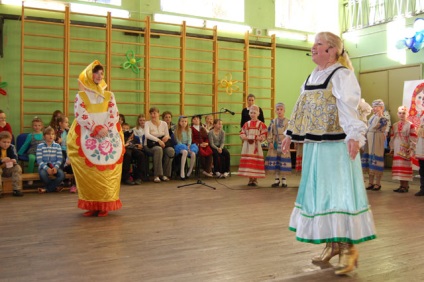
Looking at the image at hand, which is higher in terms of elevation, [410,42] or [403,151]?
[410,42]

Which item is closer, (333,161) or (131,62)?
(333,161)

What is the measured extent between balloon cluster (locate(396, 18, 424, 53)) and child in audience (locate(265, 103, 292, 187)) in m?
3.86

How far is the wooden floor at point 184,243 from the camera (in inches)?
97.5

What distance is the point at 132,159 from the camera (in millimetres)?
7148

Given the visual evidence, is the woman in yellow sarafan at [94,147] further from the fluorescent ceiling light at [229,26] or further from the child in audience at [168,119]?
the fluorescent ceiling light at [229,26]

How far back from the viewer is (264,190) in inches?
245

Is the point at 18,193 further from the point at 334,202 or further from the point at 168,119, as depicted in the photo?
the point at 334,202

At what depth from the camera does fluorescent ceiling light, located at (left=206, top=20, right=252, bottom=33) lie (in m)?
9.06

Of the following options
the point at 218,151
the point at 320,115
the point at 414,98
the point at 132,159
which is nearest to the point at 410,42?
the point at 414,98

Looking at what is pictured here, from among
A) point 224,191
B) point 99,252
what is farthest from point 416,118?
point 99,252

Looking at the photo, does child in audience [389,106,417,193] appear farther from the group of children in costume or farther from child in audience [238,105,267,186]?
child in audience [238,105,267,186]

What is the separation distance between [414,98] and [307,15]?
326 cm

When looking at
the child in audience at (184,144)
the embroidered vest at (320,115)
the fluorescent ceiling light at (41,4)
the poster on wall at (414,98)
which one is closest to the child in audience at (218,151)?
the child in audience at (184,144)

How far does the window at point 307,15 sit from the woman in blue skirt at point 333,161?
25.4ft
